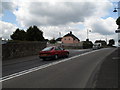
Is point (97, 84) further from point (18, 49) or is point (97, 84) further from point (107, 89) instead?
point (18, 49)

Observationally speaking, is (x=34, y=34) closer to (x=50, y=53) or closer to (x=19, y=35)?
(x=19, y=35)

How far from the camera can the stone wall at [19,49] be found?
58.9 feet

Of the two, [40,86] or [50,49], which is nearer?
[40,86]

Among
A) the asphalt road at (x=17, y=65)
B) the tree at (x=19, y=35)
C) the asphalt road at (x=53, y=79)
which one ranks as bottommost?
the asphalt road at (x=17, y=65)

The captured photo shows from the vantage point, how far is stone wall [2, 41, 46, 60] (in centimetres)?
1795

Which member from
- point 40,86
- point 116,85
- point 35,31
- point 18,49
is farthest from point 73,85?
→ point 35,31

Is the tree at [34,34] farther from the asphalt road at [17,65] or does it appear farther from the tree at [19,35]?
the asphalt road at [17,65]

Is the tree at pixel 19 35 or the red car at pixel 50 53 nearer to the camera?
the red car at pixel 50 53

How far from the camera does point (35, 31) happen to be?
2793 inches

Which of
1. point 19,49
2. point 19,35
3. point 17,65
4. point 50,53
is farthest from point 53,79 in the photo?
point 19,35

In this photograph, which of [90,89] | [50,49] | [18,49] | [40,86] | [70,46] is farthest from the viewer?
[70,46]

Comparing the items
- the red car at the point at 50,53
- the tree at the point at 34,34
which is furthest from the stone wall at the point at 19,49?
the tree at the point at 34,34

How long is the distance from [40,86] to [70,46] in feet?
171

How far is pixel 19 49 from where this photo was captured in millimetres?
20375
